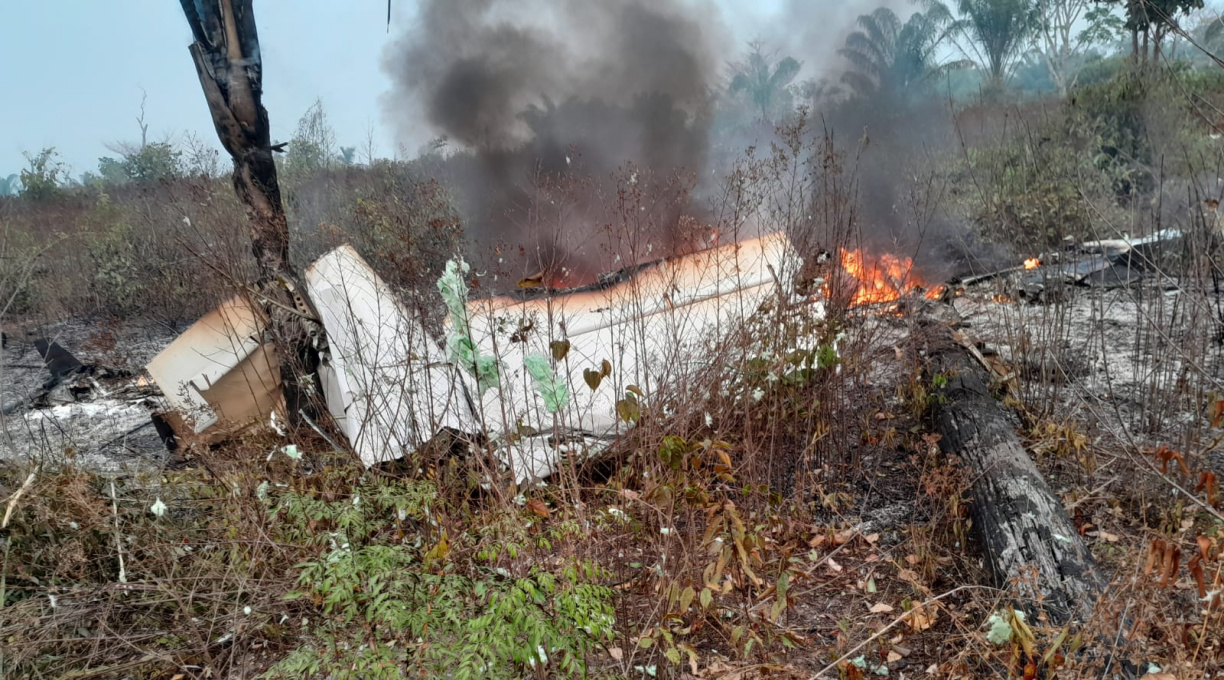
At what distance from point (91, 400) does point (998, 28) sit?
2295 centimetres

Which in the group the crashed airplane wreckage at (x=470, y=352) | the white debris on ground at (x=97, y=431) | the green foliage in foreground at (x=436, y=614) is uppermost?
the crashed airplane wreckage at (x=470, y=352)

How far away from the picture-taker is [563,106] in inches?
390

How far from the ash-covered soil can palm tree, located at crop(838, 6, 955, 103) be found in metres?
10.5

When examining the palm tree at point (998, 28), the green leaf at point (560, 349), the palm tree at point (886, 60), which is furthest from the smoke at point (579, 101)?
the palm tree at point (998, 28)

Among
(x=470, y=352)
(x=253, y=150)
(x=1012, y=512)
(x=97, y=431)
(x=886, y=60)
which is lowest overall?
(x=1012, y=512)

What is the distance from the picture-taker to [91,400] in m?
6.70

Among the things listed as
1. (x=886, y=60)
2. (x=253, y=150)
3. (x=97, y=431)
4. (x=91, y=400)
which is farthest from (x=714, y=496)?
(x=886, y=60)

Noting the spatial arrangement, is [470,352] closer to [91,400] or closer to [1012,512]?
[1012,512]

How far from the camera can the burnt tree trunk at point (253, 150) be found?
15.9 ft

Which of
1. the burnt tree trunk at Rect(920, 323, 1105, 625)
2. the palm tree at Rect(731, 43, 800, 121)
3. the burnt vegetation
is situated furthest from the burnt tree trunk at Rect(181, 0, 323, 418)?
the palm tree at Rect(731, 43, 800, 121)

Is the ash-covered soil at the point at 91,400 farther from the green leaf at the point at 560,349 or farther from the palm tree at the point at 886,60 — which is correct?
the palm tree at the point at 886,60

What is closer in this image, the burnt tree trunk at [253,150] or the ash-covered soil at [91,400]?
the burnt tree trunk at [253,150]

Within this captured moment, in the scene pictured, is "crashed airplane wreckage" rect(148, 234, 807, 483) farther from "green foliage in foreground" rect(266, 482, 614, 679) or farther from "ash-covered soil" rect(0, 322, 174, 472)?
"green foliage in foreground" rect(266, 482, 614, 679)

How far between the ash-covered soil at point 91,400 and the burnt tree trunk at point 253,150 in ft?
3.54
